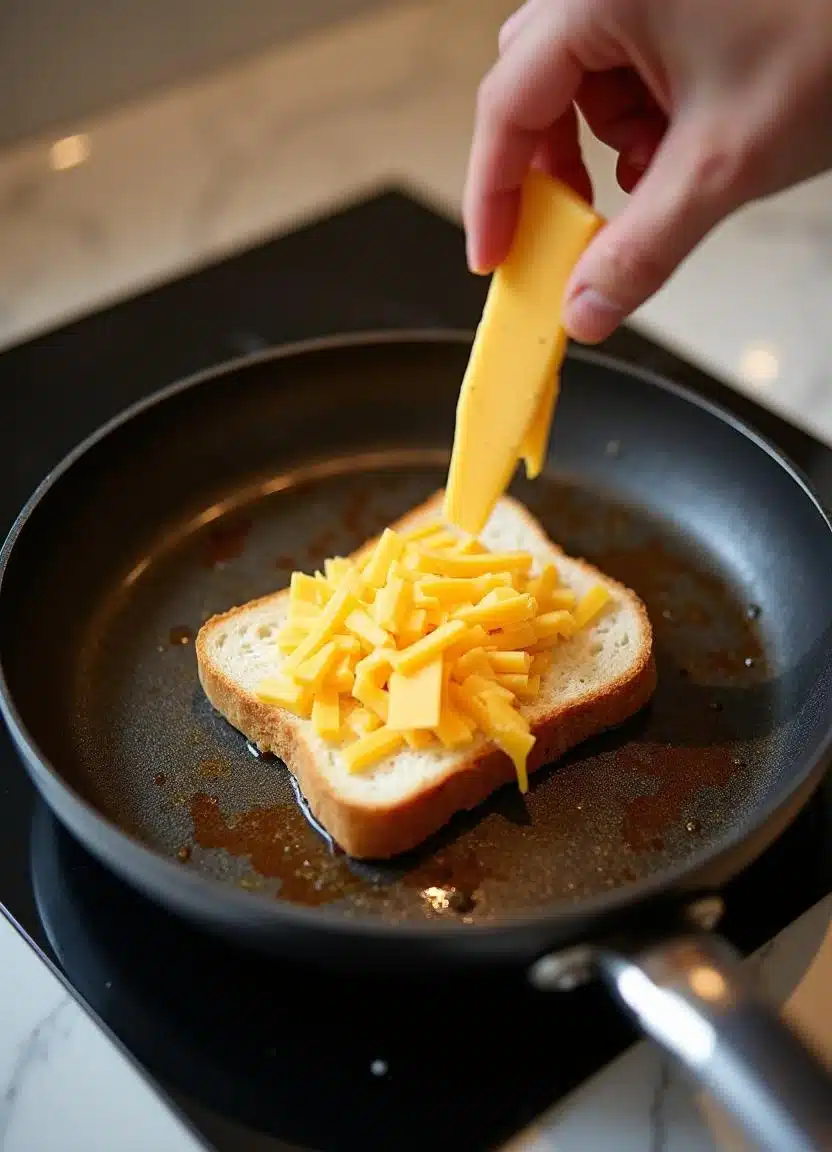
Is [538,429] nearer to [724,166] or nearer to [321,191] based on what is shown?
[724,166]

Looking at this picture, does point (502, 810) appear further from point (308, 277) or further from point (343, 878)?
point (308, 277)

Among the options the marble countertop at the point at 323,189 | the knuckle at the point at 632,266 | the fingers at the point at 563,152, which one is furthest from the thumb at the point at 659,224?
the marble countertop at the point at 323,189

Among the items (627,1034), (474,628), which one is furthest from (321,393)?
(627,1034)

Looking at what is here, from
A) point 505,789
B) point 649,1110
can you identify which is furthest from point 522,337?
point 649,1110

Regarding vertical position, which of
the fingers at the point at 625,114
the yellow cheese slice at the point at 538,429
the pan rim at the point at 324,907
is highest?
→ the fingers at the point at 625,114


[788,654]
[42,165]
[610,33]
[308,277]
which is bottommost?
[788,654]

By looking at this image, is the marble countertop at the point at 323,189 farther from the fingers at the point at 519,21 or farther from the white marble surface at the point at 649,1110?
the white marble surface at the point at 649,1110

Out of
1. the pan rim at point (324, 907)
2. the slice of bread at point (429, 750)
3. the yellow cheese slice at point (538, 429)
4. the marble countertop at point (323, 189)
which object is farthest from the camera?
the marble countertop at point (323, 189)
